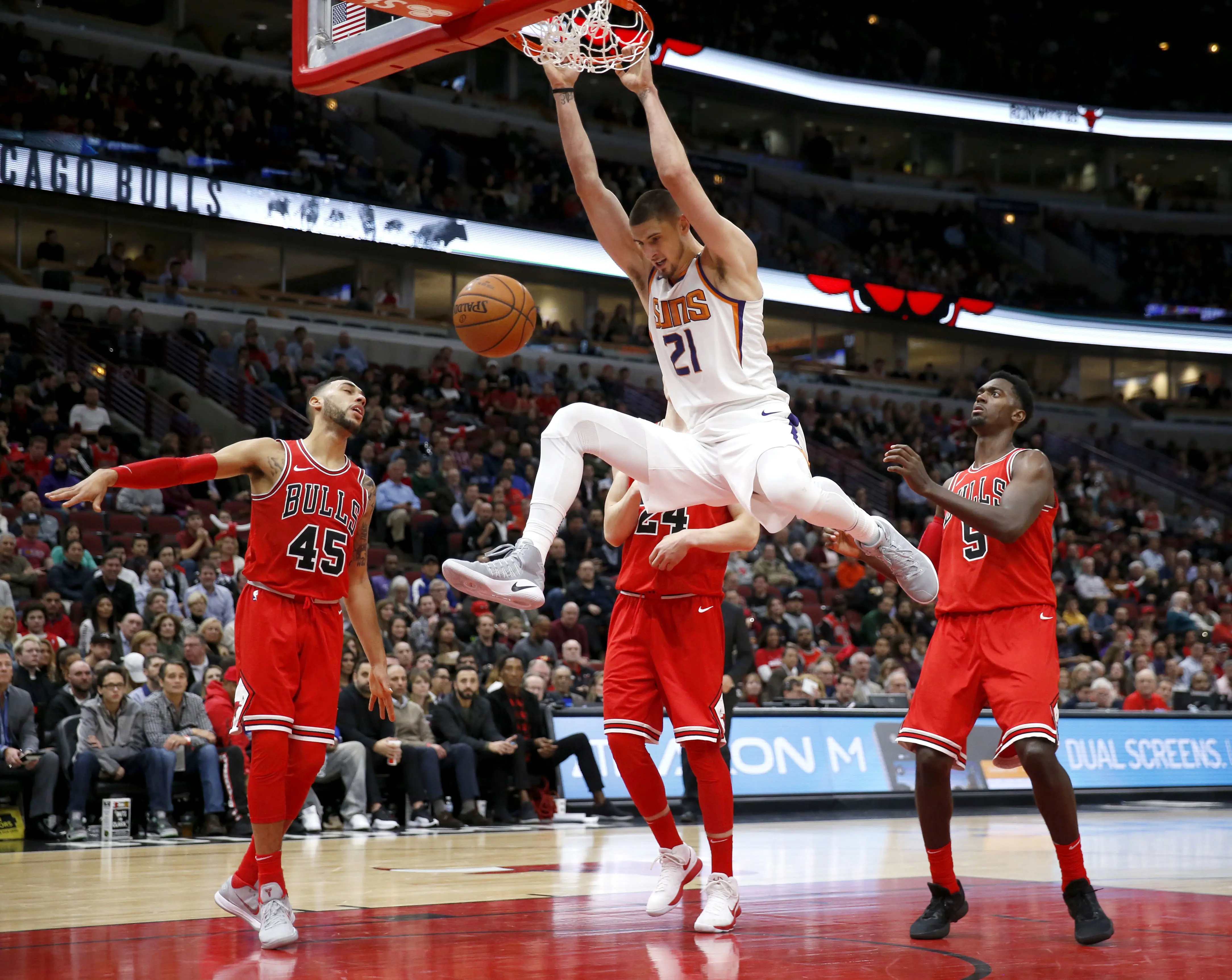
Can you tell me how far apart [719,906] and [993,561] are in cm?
197

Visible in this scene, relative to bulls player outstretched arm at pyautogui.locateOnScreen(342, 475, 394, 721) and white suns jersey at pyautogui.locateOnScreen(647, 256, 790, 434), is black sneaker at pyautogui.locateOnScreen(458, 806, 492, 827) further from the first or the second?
white suns jersey at pyautogui.locateOnScreen(647, 256, 790, 434)

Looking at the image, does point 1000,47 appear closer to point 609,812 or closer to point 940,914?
point 609,812

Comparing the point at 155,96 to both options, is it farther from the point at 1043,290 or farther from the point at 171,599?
the point at 1043,290

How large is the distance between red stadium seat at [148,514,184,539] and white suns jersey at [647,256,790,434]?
1119 centimetres

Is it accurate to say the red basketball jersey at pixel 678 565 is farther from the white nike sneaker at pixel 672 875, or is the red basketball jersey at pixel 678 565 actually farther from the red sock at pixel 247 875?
the red sock at pixel 247 875

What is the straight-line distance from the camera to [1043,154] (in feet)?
128

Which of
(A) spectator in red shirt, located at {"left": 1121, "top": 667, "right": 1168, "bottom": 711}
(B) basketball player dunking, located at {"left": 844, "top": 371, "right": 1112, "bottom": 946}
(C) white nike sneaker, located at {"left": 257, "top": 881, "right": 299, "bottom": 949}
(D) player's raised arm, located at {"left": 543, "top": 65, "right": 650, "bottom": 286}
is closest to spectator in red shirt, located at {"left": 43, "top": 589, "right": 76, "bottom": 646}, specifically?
(C) white nike sneaker, located at {"left": 257, "top": 881, "right": 299, "bottom": 949}

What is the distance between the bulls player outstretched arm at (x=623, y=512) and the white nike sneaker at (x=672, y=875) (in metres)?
1.45

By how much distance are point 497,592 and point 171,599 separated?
8.94 m

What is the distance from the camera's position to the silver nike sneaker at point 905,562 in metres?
5.83

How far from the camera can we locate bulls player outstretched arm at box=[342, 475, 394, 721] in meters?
6.43

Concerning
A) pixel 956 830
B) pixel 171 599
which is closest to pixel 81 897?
pixel 171 599

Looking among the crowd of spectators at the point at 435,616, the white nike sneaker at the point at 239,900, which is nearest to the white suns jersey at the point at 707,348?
the white nike sneaker at the point at 239,900

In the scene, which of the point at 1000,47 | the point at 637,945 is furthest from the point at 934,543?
the point at 1000,47
